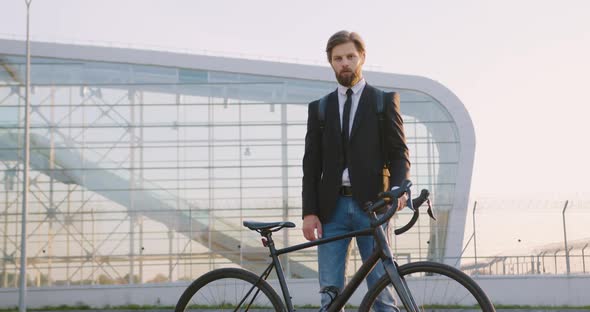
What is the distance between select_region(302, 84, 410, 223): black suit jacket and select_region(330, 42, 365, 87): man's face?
11 cm

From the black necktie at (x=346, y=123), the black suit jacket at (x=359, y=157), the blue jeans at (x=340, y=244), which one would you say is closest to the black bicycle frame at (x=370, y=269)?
the blue jeans at (x=340, y=244)

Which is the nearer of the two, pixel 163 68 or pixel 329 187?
pixel 329 187

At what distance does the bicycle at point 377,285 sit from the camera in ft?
13.8

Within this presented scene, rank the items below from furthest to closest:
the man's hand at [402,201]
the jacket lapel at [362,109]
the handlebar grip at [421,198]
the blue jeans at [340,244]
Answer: the jacket lapel at [362,109] < the blue jeans at [340,244] < the man's hand at [402,201] < the handlebar grip at [421,198]

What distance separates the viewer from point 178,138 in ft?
88.1

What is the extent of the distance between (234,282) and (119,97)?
22.3 m

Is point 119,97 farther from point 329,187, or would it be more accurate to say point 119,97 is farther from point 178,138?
point 329,187

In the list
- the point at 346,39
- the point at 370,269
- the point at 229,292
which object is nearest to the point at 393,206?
the point at 370,269

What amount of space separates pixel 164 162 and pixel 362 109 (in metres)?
22.2

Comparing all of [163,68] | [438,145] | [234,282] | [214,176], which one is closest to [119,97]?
[163,68]

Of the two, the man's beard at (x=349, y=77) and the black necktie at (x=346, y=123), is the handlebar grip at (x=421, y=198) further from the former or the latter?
the man's beard at (x=349, y=77)

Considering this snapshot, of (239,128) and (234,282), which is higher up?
(239,128)

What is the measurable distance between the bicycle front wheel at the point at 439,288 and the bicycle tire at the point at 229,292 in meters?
0.57

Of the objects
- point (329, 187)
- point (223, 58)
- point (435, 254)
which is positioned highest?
point (223, 58)
